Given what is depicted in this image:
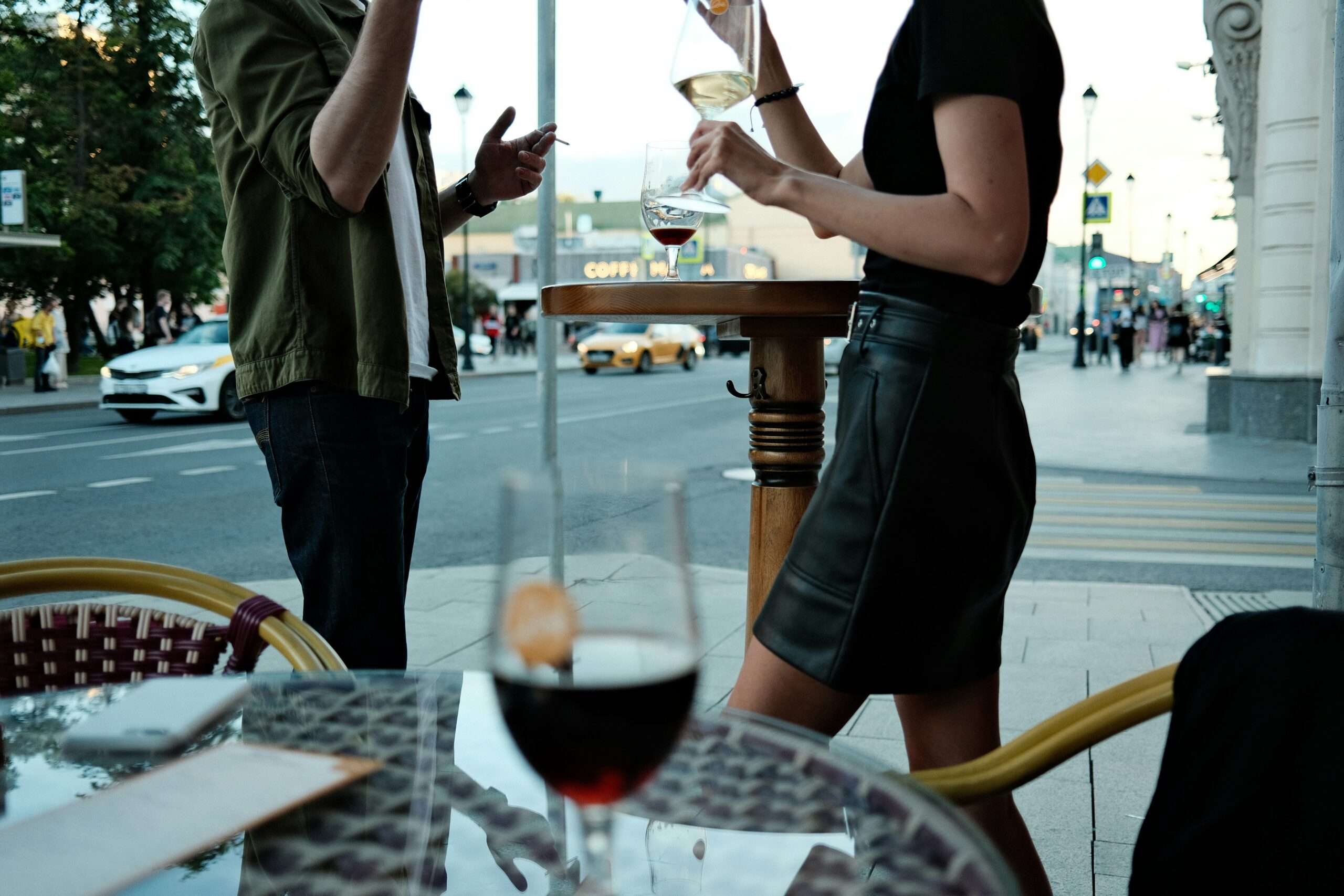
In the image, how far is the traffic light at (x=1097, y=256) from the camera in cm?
2827

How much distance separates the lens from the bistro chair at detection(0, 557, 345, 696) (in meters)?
1.41

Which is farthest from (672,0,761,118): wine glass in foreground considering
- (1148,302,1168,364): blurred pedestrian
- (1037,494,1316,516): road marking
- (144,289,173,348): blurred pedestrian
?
(1148,302,1168,364): blurred pedestrian

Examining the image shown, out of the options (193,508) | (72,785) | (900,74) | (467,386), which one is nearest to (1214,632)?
(900,74)

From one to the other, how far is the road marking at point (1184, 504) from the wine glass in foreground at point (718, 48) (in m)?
6.64

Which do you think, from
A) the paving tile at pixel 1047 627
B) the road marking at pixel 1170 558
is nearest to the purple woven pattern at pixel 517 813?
the paving tile at pixel 1047 627

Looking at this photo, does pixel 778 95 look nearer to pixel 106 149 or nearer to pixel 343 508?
pixel 343 508

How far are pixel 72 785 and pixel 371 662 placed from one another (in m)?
0.87

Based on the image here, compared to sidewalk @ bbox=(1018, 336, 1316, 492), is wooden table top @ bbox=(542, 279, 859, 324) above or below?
above

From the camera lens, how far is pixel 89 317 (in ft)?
112

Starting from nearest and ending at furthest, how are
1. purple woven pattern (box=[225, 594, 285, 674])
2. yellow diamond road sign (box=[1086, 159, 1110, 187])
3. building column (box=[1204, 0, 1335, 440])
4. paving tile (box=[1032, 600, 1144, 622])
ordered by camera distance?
1. purple woven pattern (box=[225, 594, 285, 674])
2. paving tile (box=[1032, 600, 1144, 622])
3. building column (box=[1204, 0, 1335, 440])
4. yellow diamond road sign (box=[1086, 159, 1110, 187])

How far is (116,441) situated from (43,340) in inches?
373

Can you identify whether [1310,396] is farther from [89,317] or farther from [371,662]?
[89,317]

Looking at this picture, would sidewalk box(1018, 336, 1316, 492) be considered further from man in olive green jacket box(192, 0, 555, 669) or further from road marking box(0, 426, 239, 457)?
road marking box(0, 426, 239, 457)

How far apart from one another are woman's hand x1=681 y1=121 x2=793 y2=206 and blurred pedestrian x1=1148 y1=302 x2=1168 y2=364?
39574mm
